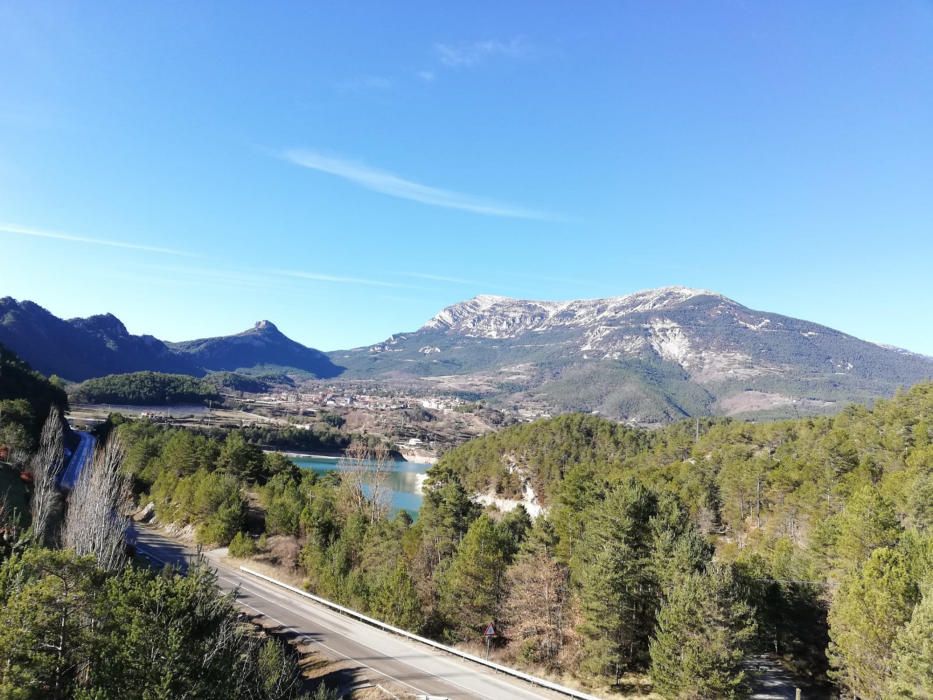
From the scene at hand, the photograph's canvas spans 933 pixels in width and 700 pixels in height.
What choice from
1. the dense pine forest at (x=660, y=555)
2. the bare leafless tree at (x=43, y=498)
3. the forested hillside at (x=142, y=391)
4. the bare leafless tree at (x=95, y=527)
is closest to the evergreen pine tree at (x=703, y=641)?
the dense pine forest at (x=660, y=555)

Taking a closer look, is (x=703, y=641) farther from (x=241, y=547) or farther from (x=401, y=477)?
(x=401, y=477)

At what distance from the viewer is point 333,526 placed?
44.8m

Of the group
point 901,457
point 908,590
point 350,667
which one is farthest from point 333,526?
point 901,457

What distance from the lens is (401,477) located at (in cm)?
12494

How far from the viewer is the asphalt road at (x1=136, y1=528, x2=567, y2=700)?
20.8m

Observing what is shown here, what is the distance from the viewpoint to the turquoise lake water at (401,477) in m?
88.8

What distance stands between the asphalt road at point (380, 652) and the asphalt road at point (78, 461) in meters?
27.2

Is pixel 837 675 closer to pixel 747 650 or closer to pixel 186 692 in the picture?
pixel 747 650

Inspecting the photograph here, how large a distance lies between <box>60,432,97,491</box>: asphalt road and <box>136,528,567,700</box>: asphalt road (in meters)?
27.2

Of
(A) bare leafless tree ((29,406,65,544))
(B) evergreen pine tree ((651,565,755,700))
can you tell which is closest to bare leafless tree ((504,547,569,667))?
(B) evergreen pine tree ((651,565,755,700))

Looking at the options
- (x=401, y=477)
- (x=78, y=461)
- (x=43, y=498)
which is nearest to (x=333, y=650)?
(x=43, y=498)

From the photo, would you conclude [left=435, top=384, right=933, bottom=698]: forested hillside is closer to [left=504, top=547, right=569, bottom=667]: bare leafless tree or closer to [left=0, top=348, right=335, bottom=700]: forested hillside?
[left=504, top=547, right=569, bottom=667]: bare leafless tree

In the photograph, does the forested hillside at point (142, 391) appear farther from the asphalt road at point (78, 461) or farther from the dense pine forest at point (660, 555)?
the dense pine forest at point (660, 555)

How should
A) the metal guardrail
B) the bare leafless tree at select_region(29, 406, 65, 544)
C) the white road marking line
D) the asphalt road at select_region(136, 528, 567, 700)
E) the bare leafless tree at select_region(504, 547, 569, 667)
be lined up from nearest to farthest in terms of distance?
1. the metal guardrail
2. the asphalt road at select_region(136, 528, 567, 700)
3. the white road marking line
4. the bare leafless tree at select_region(29, 406, 65, 544)
5. the bare leafless tree at select_region(504, 547, 569, 667)
